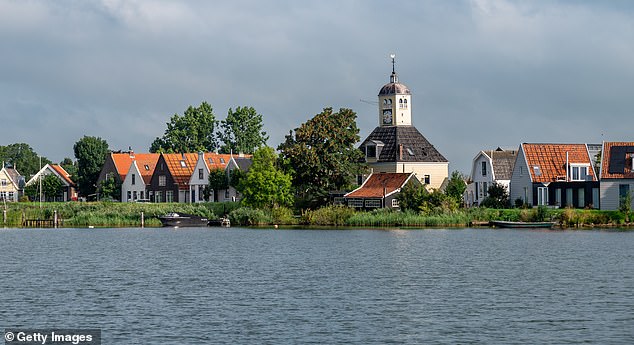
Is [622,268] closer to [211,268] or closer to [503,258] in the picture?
[503,258]

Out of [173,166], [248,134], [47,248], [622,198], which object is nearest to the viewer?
[47,248]

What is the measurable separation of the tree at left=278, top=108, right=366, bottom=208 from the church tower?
1205cm

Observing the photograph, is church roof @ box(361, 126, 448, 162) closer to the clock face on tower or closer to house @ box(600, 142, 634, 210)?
the clock face on tower

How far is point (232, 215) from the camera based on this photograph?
96750mm

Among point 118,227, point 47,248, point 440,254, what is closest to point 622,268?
point 440,254

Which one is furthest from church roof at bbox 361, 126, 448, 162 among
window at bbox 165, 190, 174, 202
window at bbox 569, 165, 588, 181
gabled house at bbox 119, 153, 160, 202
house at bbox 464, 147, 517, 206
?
gabled house at bbox 119, 153, 160, 202

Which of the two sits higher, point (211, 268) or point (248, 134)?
point (248, 134)

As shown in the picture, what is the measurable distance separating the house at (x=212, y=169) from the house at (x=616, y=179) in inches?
1681

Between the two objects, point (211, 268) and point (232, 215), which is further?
point (232, 215)

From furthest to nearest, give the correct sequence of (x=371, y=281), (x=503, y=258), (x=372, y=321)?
1. (x=503, y=258)
2. (x=371, y=281)
3. (x=372, y=321)

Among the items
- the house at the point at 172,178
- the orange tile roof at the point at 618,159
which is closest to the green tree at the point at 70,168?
the house at the point at 172,178

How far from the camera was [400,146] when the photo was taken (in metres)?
107

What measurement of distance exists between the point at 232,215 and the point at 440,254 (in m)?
39.6

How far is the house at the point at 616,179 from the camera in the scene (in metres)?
83.0
